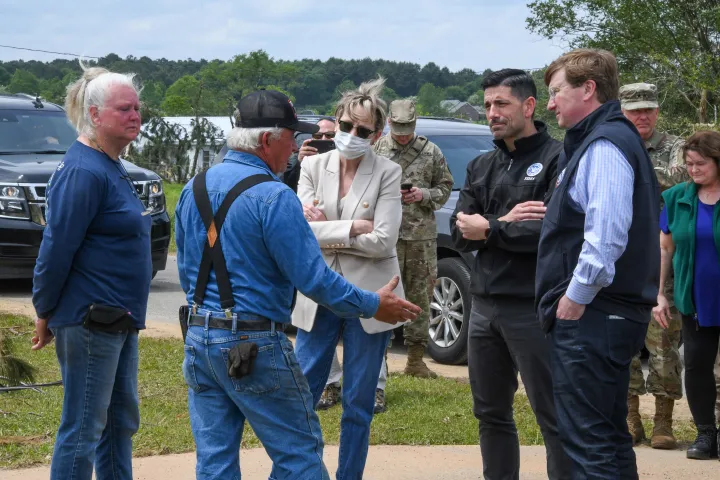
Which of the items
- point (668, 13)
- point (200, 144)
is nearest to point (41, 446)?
point (668, 13)

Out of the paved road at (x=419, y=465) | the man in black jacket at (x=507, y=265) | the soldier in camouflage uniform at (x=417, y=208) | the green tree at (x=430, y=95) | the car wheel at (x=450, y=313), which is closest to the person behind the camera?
the man in black jacket at (x=507, y=265)

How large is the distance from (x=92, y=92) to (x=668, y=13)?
27.9 m

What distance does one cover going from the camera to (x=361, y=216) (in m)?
5.29

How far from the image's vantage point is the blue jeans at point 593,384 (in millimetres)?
3982

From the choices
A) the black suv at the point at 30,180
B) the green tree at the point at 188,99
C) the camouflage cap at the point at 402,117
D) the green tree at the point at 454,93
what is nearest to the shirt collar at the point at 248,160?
the camouflage cap at the point at 402,117

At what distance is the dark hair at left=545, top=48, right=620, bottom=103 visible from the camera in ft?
13.4

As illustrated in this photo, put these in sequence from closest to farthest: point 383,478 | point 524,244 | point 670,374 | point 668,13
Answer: point 524,244 → point 383,478 → point 670,374 → point 668,13

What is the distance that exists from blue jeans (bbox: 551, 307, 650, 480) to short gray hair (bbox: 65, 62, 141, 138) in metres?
2.08

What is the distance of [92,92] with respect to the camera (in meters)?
4.25

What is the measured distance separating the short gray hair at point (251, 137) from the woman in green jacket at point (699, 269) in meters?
3.02

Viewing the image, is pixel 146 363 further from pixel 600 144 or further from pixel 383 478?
pixel 600 144

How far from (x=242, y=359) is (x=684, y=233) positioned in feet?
11.3

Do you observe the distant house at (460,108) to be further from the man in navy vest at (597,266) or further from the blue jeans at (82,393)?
the blue jeans at (82,393)

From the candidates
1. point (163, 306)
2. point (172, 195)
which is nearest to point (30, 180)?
point (163, 306)
